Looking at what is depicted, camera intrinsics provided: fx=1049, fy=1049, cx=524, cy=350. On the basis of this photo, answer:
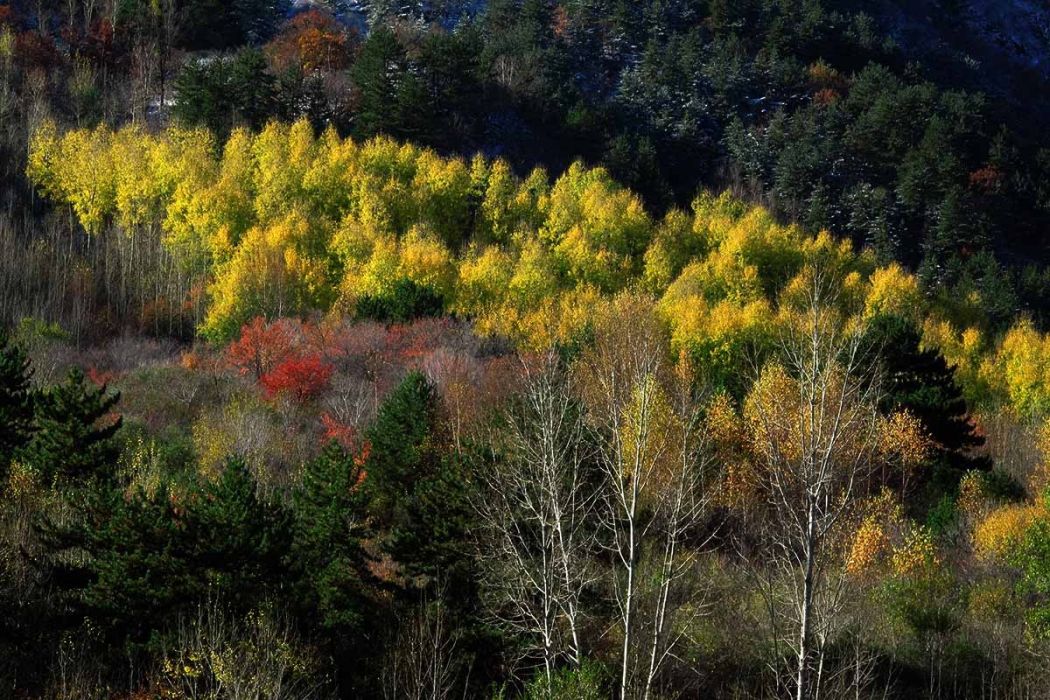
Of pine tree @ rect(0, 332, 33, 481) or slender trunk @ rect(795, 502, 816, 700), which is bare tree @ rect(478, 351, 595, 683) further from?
pine tree @ rect(0, 332, 33, 481)

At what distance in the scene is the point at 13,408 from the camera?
24.7 m

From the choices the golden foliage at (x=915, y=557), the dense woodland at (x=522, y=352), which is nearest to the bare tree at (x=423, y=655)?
the dense woodland at (x=522, y=352)

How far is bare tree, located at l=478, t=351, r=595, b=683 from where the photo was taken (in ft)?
57.2

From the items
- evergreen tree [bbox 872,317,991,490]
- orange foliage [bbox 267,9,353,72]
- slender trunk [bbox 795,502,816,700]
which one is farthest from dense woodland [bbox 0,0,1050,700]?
orange foliage [bbox 267,9,353,72]

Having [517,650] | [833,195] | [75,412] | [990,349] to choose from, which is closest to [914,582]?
[517,650]

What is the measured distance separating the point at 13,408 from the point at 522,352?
1827 cm

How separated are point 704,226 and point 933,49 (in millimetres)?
60872

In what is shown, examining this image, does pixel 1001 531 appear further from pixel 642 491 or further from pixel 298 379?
pixel 298 379

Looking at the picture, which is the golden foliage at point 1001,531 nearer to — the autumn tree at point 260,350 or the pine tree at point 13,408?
the pine tree at point 13,408

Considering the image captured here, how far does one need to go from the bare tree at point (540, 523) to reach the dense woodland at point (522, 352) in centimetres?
21

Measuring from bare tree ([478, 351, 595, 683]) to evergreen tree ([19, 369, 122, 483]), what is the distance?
29.5ft

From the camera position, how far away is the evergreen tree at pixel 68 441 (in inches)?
906

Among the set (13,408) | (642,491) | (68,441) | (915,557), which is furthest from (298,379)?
(915,557)

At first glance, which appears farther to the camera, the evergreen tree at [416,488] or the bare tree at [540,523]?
the evergreen tree at [416,488]
